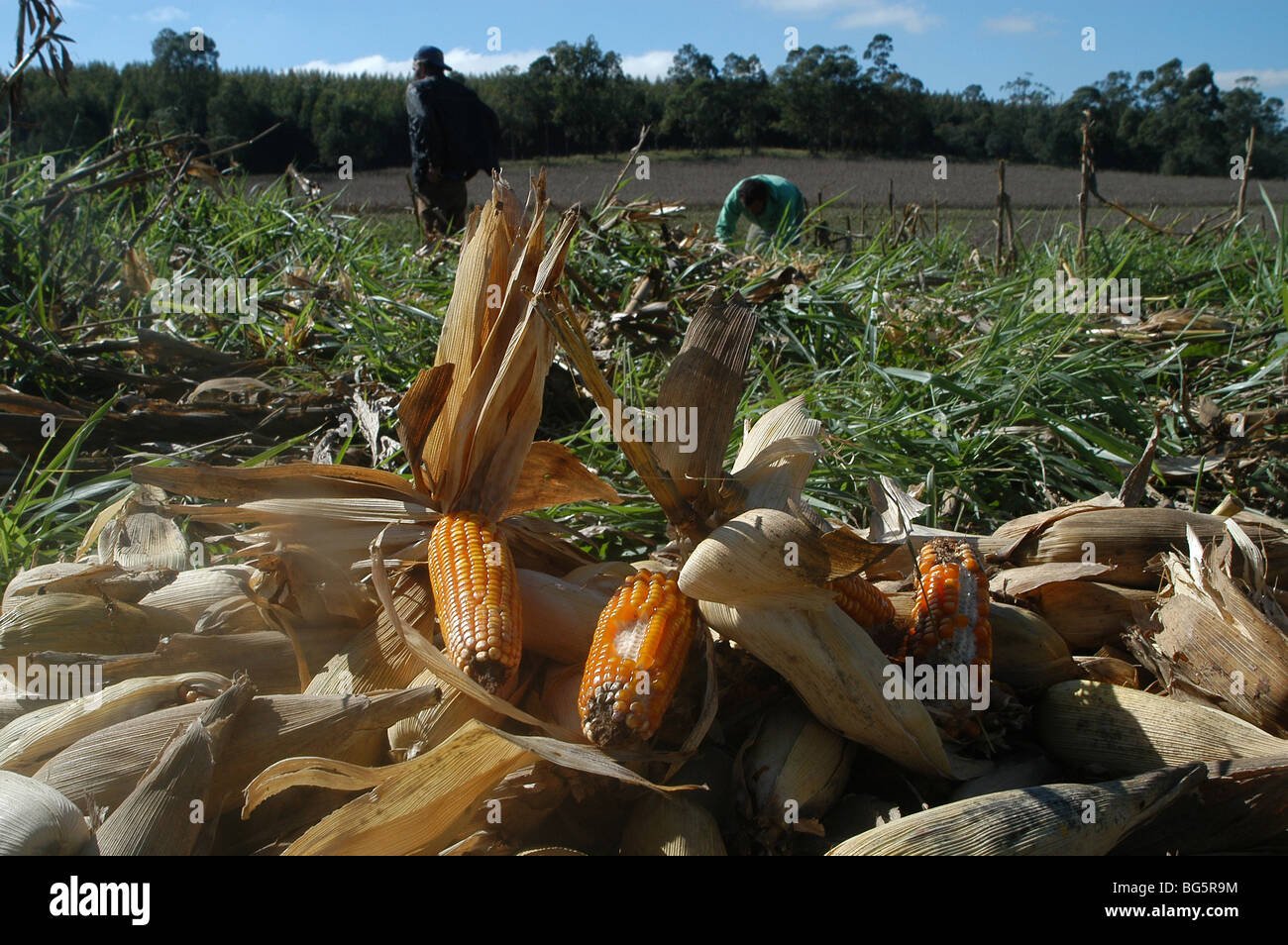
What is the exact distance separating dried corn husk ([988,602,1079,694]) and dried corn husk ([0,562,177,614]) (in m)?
1.74

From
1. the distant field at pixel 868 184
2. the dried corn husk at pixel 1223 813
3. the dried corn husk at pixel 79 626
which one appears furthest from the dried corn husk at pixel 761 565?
the distant field at pixel 868 184

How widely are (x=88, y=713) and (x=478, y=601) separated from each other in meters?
0.74

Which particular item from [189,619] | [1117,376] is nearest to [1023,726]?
[189,619]

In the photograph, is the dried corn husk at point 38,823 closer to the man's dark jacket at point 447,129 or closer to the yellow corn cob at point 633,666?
the yellow corn cob at point 633,666

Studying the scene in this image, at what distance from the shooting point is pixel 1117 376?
11.0 feet

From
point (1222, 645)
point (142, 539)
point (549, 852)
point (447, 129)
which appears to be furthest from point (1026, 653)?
point (447, 129)

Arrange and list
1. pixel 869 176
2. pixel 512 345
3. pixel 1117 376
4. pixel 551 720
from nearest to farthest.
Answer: pixel 551 720 < pixel 512 345 < pixel 1117 376 < pixel 869 176

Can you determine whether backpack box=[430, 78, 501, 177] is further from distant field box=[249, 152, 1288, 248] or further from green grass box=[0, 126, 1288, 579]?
distant field box=[249, 152, 1288, 248]

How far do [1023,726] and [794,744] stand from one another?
0.49m

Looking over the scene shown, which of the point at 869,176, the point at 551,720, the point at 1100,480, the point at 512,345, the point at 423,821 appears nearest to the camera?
the point at 423,821

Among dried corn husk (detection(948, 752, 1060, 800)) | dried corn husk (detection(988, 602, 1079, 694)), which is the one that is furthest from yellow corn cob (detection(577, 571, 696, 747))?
dried corn husk (detection(988, 602, 1079, 694))

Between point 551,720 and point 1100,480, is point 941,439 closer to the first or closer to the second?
point 1100,480

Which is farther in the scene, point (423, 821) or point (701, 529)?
point (701, 529)

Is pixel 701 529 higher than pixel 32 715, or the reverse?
pixel 701 529
